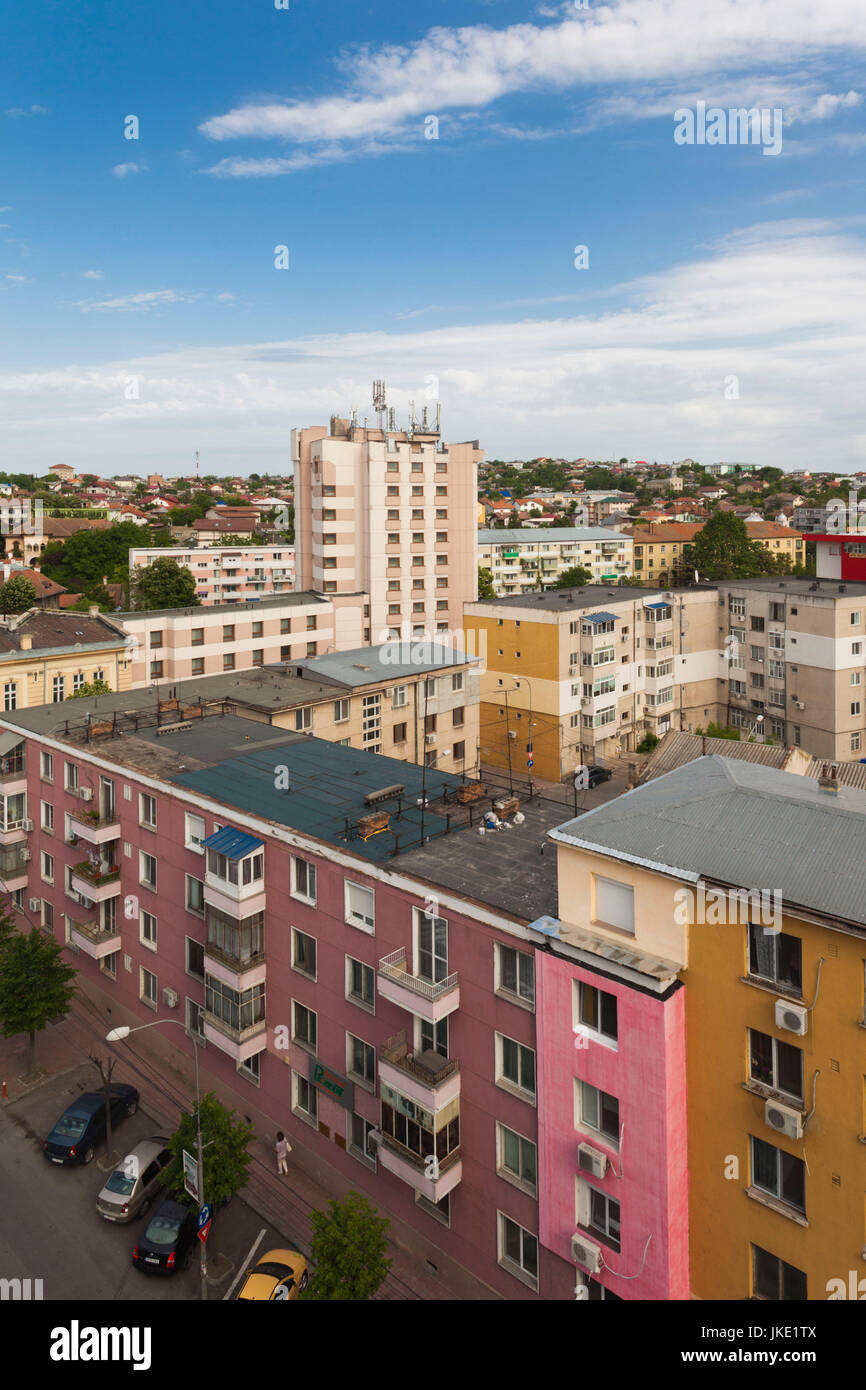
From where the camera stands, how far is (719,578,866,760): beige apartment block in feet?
169

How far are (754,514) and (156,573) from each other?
419ft

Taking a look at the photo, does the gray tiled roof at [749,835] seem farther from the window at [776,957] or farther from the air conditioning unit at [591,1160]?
the air conditioning unit at [591,1160]

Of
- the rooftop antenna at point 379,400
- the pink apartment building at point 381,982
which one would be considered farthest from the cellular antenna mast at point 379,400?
the pink apartment building at point 381,982

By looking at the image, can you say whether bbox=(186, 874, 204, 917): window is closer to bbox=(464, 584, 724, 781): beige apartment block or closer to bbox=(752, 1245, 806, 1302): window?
bbox=(752, 1245, 806, 1302): window

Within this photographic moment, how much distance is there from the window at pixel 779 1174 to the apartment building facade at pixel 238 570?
90106 mm

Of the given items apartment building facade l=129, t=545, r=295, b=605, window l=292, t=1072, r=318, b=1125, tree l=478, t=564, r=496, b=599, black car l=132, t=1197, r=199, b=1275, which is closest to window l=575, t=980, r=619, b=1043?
window l=292, t=1072, r=318, b=1125

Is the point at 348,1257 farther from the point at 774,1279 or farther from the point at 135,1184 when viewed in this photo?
the point at 135,1184

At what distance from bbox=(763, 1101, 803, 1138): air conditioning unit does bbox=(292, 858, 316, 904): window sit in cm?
1011

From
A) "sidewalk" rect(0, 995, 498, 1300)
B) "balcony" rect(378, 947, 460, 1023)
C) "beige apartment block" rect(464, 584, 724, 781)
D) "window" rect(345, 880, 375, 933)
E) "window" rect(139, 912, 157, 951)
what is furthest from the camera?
"beige apartment block" rect(464, 584, 724, 781)

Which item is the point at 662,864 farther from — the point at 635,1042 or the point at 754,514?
the point at 754,514

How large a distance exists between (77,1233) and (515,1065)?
11986 millimetres

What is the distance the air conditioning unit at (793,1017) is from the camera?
11742 mm

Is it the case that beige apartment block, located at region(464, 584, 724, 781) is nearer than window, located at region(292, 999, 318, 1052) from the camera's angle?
No

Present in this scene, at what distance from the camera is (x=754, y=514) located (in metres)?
162
